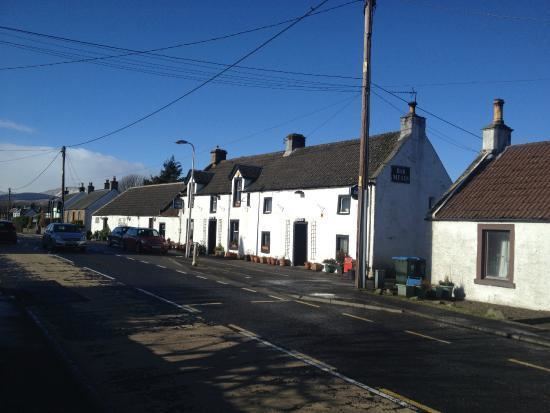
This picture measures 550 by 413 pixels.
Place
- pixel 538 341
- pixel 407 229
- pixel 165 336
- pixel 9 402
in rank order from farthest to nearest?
pixel 407 229, pixel 538 341, pixel 165 336, pixel 9 402

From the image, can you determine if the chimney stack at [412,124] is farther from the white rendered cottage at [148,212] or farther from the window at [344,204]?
the white rendered cottage at [148,212]

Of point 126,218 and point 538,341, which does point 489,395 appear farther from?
point 126,218

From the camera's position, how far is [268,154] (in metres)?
39.1

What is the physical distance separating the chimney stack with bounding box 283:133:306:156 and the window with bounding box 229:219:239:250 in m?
6.00

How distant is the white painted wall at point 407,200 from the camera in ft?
84.4

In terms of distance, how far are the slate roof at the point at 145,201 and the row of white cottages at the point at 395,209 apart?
519mm

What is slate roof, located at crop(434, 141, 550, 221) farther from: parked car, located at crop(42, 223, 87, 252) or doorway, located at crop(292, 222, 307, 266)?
parked car, located at crop(42, 223, 87, 252)

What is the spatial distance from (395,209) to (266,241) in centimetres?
964

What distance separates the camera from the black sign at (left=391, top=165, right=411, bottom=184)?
2605 cm

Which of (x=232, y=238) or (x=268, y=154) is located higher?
(x=268, y=154)

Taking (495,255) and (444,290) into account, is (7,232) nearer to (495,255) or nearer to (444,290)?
(444,290)

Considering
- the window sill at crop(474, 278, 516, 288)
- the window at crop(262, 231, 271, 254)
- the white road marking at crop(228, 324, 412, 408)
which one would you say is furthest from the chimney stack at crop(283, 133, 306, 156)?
the white road marking at crop(228, 324, 412, 408)

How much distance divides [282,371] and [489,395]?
2.75 metres

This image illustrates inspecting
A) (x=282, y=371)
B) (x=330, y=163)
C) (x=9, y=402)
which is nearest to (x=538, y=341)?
(x=282, y=371)
